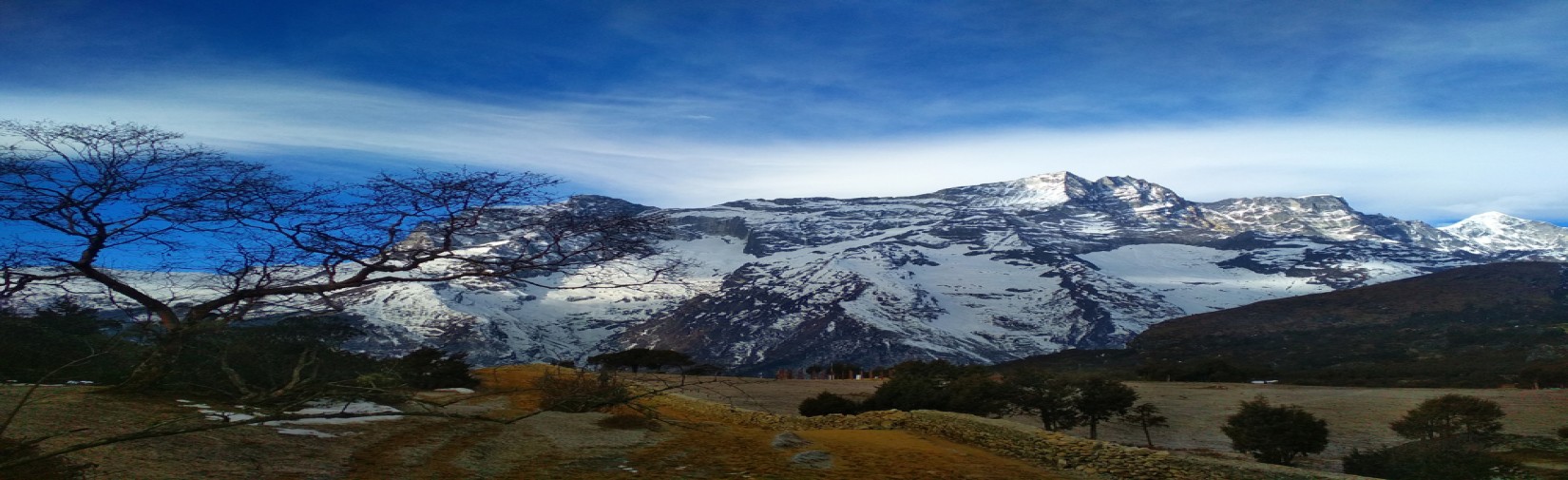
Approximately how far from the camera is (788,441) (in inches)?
598

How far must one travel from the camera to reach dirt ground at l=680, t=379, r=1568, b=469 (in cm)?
2341

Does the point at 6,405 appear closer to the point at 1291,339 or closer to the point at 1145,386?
the point at 1145,386

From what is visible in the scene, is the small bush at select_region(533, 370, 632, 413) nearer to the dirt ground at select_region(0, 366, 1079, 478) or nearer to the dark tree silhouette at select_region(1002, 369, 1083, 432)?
the dirt ground at select_region(0, 366, 1079, 478)

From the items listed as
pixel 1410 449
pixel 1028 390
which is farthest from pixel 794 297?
pixel 1410 449

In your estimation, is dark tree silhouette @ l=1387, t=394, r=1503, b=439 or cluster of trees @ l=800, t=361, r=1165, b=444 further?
cluster of trees @ l=800, t=361, r=1165, b=444

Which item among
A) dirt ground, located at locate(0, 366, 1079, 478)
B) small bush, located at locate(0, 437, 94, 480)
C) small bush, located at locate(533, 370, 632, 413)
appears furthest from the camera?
dirt ground, located at locate(0, 366, 1079, 478)

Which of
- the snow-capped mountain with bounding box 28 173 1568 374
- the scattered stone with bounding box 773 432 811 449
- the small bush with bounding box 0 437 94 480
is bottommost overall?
the snow-capped mountain with bounding box 28 173 1568 374

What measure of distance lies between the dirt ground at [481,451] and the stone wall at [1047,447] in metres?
0.56

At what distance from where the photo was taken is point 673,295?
179 meters

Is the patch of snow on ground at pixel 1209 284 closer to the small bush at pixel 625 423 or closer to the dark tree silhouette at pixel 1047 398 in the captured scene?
the dark tree silhouette at pixel 1047 398

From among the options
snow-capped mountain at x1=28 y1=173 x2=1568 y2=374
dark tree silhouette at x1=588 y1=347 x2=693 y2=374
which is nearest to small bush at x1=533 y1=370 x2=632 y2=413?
dark tree silhouette at x1=588 y1=347 x2=693 y2=374

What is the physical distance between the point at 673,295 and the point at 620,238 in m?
170

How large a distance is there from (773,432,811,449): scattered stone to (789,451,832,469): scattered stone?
1.27 metres

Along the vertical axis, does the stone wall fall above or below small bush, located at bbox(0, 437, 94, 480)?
below
